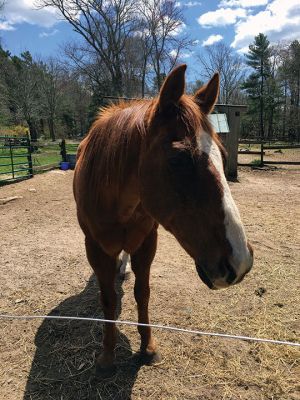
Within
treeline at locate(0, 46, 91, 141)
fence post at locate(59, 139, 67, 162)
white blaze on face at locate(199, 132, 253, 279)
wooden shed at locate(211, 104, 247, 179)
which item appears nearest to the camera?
white blaze on face at locate(199, 132, 253, 279)

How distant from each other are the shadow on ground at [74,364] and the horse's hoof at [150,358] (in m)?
0.06

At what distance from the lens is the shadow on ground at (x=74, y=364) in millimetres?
2369

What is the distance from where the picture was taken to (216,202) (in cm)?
143

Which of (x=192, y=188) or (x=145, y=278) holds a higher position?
(x=192, y=188)

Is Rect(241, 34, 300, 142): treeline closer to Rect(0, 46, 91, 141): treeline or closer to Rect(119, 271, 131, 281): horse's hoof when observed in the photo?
Rect(0, 46, 91, 141): treeline

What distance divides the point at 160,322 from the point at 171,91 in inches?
89.9

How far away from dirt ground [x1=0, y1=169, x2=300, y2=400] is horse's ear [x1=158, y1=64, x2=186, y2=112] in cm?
195

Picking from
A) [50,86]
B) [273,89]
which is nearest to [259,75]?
[273,89]

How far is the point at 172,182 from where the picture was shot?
153 centimetres

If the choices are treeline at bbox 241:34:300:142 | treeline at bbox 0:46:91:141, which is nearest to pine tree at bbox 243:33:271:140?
treeline at bbox 241:34:300:142

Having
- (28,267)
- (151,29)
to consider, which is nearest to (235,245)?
(28,267)

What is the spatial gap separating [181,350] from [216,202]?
5.88 ft

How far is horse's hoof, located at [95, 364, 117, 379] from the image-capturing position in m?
2.48

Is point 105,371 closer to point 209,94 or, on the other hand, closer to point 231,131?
point 209,94
